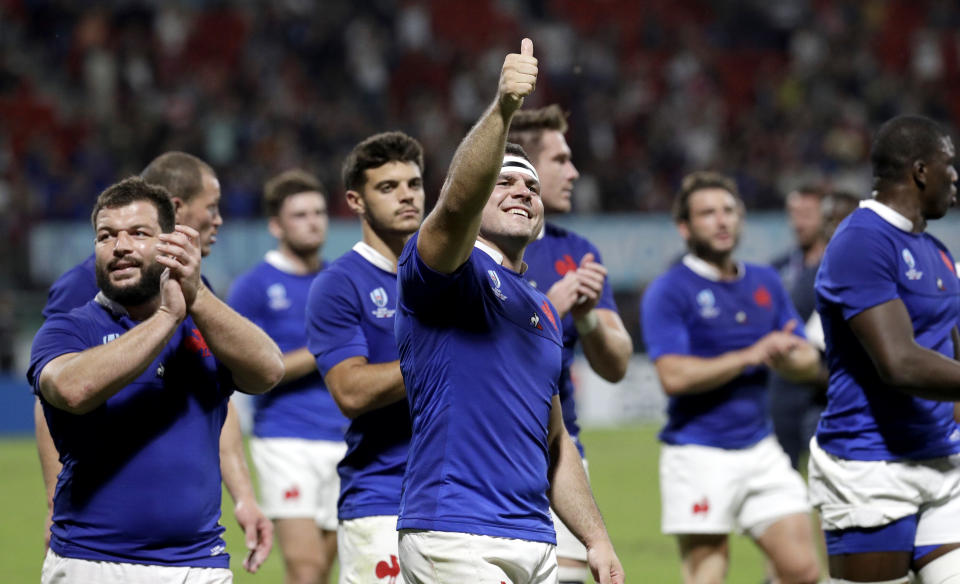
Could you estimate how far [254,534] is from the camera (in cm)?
482

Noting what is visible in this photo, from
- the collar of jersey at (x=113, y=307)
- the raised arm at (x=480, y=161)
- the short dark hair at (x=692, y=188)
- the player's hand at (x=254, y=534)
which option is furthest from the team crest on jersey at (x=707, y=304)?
the raised arm at (x=480, y=161)

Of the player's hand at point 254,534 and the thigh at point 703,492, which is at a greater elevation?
the player's hand at point 254,534

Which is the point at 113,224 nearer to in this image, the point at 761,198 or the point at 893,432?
the point at 893,432

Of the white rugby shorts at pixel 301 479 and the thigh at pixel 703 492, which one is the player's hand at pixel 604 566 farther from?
the white rugby shorts at pixel 301 479

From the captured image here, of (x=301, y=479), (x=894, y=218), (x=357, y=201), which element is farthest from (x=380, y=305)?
(x=301, y=479)

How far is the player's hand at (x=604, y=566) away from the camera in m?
3.90

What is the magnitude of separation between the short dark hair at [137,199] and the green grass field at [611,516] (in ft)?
18.2

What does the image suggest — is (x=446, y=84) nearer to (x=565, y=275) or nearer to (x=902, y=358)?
(x=565, y=275)

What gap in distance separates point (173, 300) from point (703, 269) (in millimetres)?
4292

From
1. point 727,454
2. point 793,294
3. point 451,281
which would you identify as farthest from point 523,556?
point 793,294

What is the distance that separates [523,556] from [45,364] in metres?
1.60

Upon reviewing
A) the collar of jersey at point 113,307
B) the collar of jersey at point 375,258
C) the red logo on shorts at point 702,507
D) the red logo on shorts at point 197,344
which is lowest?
the red logo on shorts at point 702,507

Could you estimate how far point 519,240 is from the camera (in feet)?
13.1

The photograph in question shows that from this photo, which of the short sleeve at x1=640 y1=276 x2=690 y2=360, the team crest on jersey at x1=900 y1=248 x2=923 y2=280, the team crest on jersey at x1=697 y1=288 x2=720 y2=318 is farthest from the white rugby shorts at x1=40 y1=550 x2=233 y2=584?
the team crest on jersey at x1=697 y1=288 x2=720 y2=318
